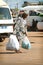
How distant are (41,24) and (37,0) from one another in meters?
11.2

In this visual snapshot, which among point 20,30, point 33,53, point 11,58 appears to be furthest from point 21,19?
point 11,58

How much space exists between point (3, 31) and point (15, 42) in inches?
223

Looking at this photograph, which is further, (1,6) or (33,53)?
(1,6)

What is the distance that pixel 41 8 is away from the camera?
33.5m

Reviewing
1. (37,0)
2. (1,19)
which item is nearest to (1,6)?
(1,19)

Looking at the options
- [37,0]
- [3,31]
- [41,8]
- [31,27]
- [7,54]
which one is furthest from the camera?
[37,0]

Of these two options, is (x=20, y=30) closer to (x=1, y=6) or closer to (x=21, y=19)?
(x=21, y=19)

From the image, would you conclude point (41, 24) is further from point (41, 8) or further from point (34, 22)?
point (41, 8)

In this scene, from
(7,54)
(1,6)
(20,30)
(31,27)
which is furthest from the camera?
(31,27)

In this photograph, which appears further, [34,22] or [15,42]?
[34,22]

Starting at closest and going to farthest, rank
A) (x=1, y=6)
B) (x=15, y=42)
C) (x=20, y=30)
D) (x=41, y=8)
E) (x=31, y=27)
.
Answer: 1. (x=15, y=42)
2. (x=20, y=30)
3. (x=1, y=6)
4. (x=31, y=27)
5. (x=41, y=8)

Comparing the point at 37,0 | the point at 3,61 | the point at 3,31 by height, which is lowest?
the point at 37,0

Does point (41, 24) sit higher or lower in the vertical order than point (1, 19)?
lower

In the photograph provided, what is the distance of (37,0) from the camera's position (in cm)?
3866
